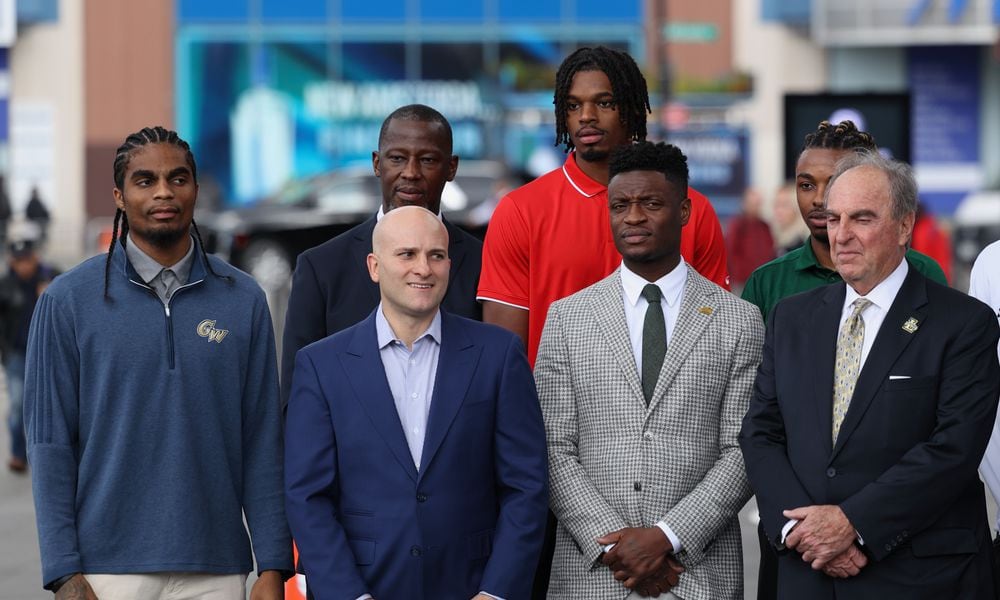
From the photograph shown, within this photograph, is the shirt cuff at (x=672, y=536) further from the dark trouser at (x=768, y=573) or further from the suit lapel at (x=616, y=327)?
the dark trouser at (x=768, y=573)

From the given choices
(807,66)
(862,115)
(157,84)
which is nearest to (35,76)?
(157,84)

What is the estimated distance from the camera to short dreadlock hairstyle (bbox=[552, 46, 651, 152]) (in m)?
5.66

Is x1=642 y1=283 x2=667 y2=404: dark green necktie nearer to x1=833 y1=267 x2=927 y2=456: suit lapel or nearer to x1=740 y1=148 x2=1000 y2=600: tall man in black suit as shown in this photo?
x1=740 y1=148 x2=1000 y2=600: tall man in black suit

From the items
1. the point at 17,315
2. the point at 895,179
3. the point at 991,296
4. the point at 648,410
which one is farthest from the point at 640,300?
the point at 17,315

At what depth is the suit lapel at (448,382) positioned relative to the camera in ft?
15.4

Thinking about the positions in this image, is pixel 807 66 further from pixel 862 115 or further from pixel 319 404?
pixel 319 404

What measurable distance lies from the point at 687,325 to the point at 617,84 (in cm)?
105

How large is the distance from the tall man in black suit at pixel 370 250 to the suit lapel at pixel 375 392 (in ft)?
2.07

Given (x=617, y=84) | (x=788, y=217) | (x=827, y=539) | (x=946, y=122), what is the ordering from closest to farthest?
1. (x=827, y=539)
2. (x=617, y=84)
3. (x=788, y=217)
4. (x=946, y=122)

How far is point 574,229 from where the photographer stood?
550 cm

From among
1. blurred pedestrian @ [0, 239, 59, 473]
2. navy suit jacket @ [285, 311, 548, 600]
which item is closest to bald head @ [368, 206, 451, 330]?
navy suit jacket @ [285, 311, 548, 600]

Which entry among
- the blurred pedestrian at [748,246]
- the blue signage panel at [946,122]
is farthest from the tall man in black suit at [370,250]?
the blue signage panel at [946,122]

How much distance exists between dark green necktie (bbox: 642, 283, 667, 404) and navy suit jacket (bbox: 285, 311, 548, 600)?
43 cm

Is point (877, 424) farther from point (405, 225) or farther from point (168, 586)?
point (168, 586)
